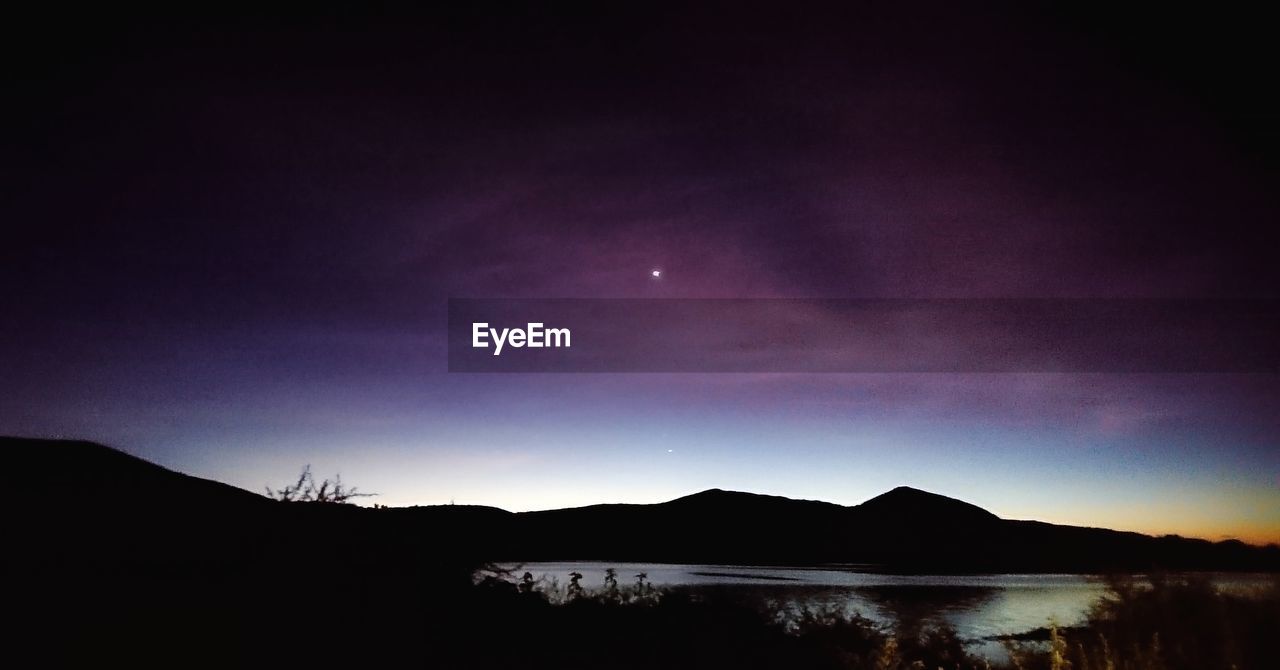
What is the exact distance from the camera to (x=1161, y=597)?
37.8 feet

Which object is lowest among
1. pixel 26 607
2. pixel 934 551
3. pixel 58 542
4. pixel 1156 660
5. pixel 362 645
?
pixel 934 551

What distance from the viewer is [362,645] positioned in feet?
25.3

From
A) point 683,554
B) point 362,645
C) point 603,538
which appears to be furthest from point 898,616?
point 683,554

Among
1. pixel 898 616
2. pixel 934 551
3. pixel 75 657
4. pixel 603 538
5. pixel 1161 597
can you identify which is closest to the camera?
pixel 75 657

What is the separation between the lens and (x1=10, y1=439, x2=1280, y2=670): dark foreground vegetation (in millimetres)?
7059

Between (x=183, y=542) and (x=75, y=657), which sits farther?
(x=183, y=542)

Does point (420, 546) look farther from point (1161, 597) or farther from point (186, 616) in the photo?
point (1161, 597)

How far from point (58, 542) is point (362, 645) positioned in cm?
360

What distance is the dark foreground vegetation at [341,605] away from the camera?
706 cm

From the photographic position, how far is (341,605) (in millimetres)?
8148

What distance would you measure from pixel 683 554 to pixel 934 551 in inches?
2575

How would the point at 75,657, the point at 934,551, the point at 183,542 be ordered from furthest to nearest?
the point at 934,551
the point at 183,542
the point at 75,657

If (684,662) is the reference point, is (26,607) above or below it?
above

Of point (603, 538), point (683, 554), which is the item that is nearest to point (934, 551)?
point (683, 554)
